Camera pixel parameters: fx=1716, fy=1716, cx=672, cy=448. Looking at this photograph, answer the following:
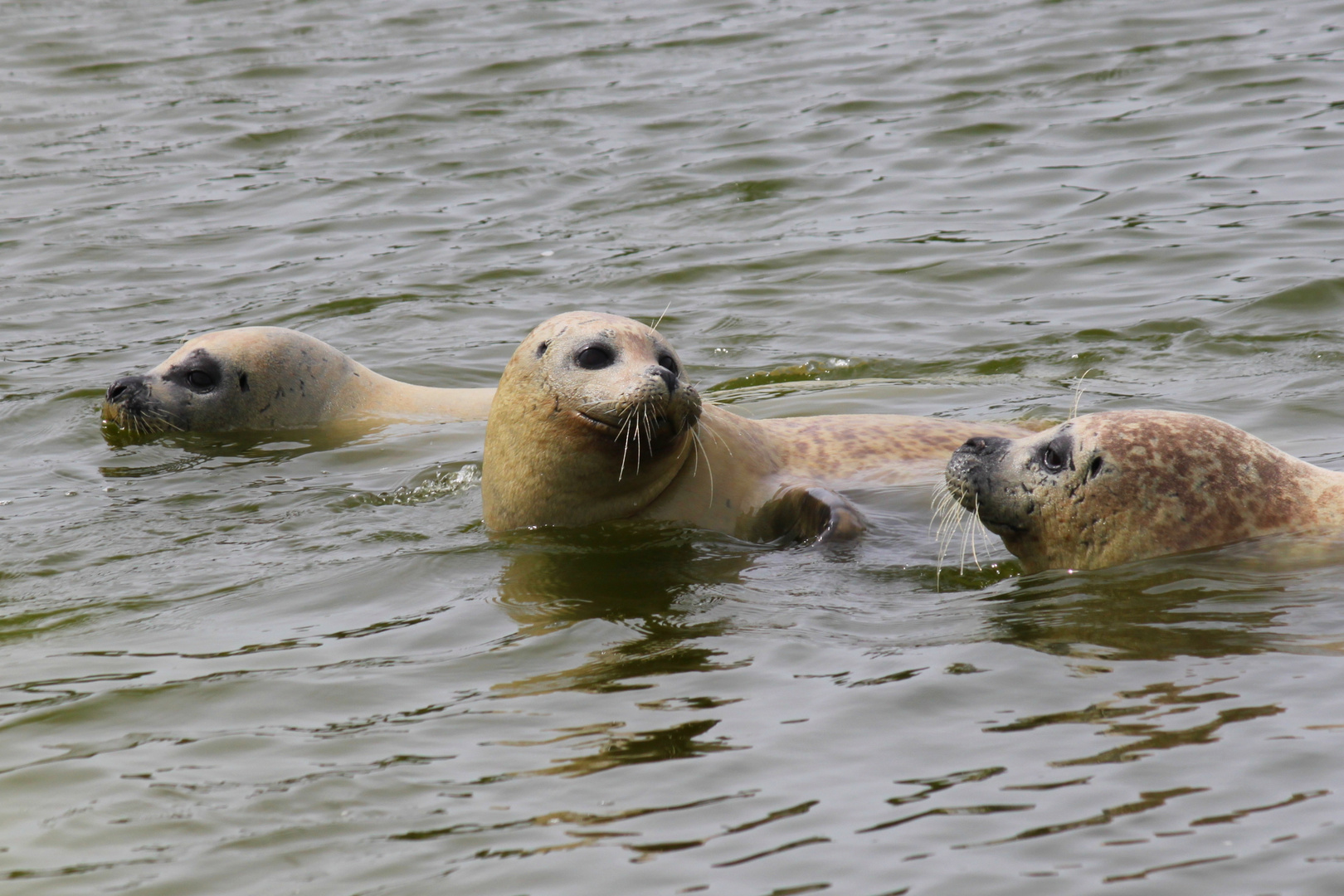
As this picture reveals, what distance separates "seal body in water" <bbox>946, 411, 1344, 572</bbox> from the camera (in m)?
5.52

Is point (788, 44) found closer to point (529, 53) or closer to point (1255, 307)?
point (529, 53)

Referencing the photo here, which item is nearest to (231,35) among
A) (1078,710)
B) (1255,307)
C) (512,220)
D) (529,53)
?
(529,53)

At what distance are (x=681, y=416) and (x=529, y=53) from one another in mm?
11870

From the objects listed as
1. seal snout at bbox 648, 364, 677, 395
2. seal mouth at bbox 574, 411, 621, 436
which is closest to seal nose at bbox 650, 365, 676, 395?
seal snout at bbox 648, 364, 677, 395

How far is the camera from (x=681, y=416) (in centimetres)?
609

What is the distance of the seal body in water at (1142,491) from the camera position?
18.1 feet

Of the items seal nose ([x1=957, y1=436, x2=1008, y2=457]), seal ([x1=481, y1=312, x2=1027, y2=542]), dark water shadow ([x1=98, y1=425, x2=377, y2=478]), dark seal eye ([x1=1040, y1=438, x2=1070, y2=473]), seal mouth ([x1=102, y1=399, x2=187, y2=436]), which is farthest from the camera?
seal mouth ([x1=102, y1=399, x2=187, y2=436])

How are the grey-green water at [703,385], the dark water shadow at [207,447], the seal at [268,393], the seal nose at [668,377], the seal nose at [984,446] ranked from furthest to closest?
the seal at [268,393] < the dark water shadow at [207,447] < the seal nose at [668,377] < the seal nose at [984,446] < the grey-green water at [703,385]

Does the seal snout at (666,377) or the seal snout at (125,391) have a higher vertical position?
the seal snout at (666,377)

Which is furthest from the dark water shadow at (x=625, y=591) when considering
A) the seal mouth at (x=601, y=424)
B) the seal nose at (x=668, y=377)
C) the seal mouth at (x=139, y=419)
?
the seal mouth at (x=139, y=419)

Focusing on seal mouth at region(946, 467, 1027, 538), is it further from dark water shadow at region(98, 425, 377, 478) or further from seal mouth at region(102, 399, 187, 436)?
seal mouth at region(102, 399, 187, 436)

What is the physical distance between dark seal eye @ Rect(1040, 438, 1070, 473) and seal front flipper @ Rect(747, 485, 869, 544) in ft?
2.36

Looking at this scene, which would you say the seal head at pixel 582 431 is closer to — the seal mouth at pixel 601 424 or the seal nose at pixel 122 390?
the seal mouth at pixel 601 424

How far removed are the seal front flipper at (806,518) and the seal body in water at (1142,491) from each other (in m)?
0.46
